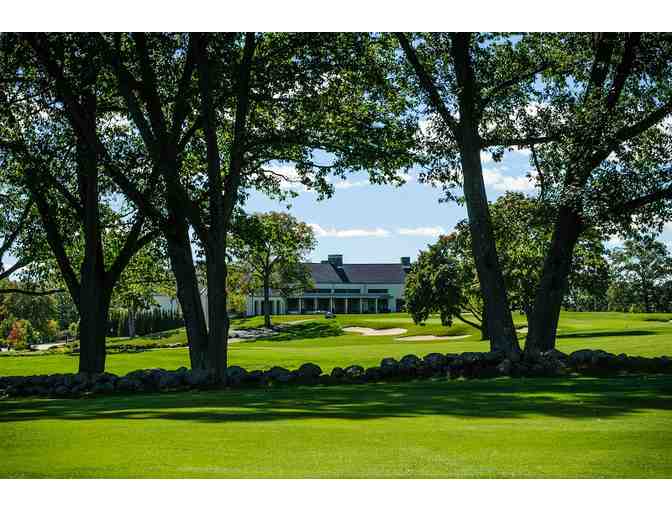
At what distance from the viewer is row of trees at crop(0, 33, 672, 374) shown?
1275cm

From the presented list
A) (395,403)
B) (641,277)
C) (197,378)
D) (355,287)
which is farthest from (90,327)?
(355,287)

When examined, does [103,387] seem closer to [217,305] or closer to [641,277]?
[217,305]

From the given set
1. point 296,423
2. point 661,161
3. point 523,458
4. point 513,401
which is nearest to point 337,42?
point 661,161

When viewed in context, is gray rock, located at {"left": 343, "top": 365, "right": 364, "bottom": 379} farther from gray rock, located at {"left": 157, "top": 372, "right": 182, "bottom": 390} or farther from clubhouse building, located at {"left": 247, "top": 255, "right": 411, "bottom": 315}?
clubhouse building, located at {"left": 247, "top": 255, "right": 411, "bottom": 315}

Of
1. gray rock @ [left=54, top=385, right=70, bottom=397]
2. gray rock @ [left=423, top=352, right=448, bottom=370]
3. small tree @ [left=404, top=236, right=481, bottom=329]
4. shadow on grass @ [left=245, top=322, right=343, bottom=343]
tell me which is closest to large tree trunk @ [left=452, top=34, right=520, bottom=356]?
gray rock @ [left=423, top=352, right=448, bottom=370]

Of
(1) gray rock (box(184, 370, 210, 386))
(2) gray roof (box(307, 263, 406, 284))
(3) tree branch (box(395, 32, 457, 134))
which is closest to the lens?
(1) gray rock (box(184, 370, 210, 386))

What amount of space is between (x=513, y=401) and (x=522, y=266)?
1872cm

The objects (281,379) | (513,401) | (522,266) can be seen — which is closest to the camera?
(513,401)

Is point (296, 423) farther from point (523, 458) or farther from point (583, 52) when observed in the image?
point (583, 52)

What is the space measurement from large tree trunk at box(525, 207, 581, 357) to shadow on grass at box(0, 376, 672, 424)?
266cm

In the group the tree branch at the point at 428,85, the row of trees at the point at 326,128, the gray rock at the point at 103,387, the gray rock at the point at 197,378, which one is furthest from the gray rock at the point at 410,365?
the gray rock at the point at 103,387

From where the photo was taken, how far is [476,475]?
537 centimetres

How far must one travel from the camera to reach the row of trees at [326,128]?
12750 mm
